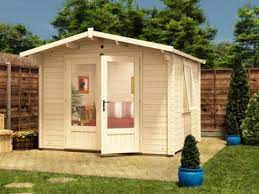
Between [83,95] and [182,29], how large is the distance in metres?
13.8

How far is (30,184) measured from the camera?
7219 millimetres

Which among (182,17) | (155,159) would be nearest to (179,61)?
(155,159)

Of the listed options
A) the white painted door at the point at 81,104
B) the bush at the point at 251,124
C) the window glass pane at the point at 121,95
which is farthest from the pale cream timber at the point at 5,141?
the bush at the point at 251,124

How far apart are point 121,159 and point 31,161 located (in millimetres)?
1895

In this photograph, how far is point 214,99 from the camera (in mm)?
14594

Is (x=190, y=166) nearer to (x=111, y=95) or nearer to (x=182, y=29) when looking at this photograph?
(x=111, y=95)

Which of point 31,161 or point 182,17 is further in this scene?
point 182,17

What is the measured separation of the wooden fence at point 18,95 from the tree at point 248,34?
544 inches

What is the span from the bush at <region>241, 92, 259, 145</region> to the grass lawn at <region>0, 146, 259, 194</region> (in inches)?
137

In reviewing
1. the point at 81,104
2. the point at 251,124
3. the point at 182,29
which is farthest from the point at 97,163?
the point at 182,29

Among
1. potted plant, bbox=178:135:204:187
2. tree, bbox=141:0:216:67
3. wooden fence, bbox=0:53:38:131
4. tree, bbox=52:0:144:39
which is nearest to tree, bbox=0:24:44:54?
tree, bbox=52:0:144:39

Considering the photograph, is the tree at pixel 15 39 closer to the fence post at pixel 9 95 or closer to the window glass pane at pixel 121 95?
the fence post at pixel 9 95

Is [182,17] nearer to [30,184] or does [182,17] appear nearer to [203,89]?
[203,89]

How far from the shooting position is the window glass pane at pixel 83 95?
36.2 feet
